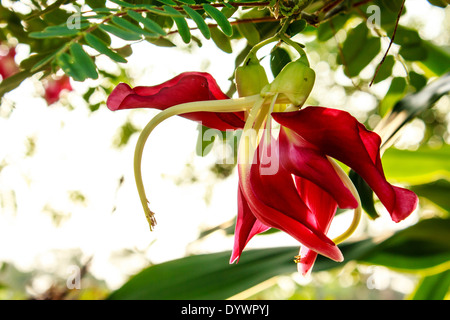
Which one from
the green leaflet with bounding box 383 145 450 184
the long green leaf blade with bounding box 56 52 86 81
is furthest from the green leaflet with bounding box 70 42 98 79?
the green leaflet with bounding box 383 145 450 184

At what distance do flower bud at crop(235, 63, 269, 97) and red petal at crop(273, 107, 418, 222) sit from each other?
0.13 ft

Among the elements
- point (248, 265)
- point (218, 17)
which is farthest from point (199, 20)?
point (248, 265)

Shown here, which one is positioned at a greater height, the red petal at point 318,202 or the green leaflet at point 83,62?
the green leaflet at point 83,62

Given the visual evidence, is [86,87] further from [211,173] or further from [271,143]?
[211,173]

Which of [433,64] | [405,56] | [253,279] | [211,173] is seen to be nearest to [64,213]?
[211,173]

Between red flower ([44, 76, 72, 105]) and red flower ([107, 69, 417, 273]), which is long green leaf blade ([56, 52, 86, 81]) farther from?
red flower ([44, 76, 72, 105])

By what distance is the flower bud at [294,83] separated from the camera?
0.97ft

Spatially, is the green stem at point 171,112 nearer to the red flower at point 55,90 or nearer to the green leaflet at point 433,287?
the red flower at point 55,90

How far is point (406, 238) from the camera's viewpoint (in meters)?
0.83

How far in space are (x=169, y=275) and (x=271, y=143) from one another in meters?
0.47

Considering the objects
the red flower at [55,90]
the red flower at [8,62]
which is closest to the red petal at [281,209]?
the red flower at [8,62]

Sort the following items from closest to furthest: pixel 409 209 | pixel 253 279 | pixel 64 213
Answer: pixel 409 209, pixel 253 279, pixel 64 213

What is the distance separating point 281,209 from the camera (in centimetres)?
28

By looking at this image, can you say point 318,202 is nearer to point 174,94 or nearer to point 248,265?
point 174,94
